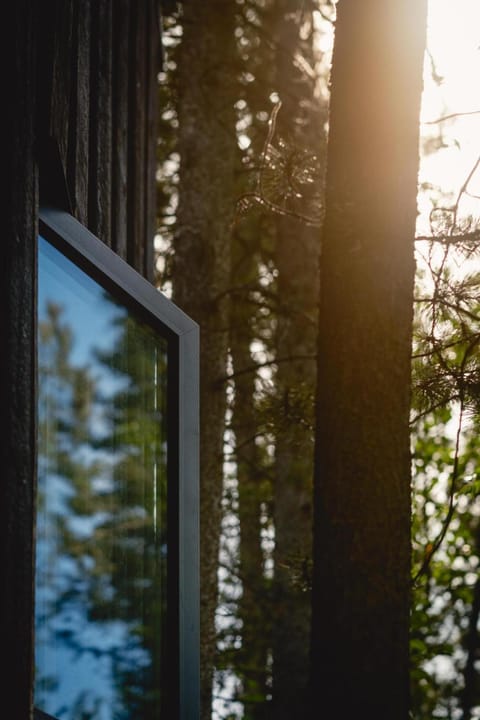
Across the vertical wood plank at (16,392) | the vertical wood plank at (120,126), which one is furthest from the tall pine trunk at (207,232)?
the vertical wood plank at (16,392)

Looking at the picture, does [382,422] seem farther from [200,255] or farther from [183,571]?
[200,255]

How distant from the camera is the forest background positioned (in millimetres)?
4203

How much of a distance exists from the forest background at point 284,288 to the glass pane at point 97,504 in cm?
66

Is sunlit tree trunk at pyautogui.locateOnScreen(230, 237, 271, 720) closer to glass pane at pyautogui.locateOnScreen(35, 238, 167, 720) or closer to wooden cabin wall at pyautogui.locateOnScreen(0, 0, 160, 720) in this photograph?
wooden cabin wall at pyautogui.locateOnScreen(0, 0, 160, 720)

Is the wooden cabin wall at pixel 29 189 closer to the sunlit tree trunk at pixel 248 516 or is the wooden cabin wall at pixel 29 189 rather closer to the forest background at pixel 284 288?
the forest background at pixel 284 288

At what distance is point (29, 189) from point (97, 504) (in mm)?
1020

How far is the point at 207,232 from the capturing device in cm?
684

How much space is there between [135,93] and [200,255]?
1786 mm

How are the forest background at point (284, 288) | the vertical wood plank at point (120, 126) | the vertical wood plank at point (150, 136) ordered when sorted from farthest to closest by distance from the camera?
the vertical wood plank at point (150, 136) → the vertical wood plank at point (120, 126) → the forest background at point (284, 288)

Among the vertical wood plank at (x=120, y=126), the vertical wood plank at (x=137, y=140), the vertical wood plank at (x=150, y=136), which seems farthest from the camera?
the vertical wood plank at (x=150, y=136)

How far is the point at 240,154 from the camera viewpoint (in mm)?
7984

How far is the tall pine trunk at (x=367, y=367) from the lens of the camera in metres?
3.06

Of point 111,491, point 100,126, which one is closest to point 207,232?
point 100,126

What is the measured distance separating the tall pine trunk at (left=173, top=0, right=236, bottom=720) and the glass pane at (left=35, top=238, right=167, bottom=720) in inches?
136
